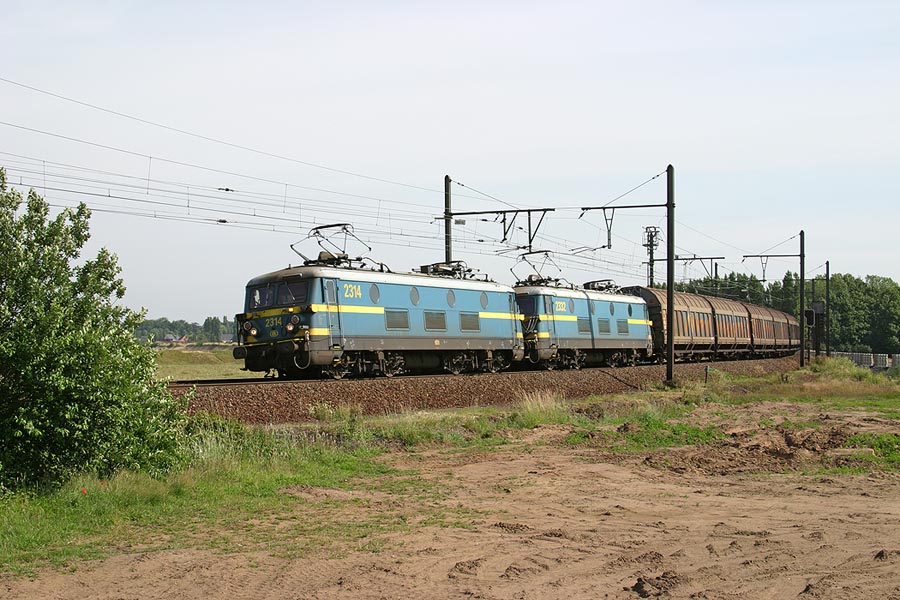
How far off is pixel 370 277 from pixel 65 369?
13233mm

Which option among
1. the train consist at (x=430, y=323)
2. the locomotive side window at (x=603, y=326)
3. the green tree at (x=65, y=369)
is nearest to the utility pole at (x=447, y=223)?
the train consist at (x=430, y=323)

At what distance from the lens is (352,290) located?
943 inches

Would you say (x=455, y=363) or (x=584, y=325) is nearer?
(x=455, y=363)

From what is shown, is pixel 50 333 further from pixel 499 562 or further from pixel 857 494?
pixel 857 494

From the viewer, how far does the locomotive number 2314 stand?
2374 cm

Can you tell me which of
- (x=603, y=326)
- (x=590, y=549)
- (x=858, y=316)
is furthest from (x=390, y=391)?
(x=858, y=316)

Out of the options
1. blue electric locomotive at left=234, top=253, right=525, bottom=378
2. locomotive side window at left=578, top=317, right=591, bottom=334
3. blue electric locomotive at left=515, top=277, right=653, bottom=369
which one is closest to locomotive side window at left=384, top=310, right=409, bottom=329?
blue electric locomotive at left=234, top=253, right=525, bottom=378

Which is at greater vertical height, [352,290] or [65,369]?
[352,290]

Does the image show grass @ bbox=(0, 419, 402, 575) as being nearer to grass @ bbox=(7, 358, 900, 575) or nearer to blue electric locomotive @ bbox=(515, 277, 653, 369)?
grass @ bbox=(7, 358, 900, 575)

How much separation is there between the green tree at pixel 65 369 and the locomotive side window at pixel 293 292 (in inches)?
365

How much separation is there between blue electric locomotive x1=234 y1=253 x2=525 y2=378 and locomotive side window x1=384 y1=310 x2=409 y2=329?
0.09ft

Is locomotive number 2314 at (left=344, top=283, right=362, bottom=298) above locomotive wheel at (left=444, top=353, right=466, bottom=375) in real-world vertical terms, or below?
above

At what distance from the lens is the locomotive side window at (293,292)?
22.9 metres

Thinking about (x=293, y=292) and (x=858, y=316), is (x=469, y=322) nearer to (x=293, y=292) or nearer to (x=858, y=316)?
(x=293, y=292)
